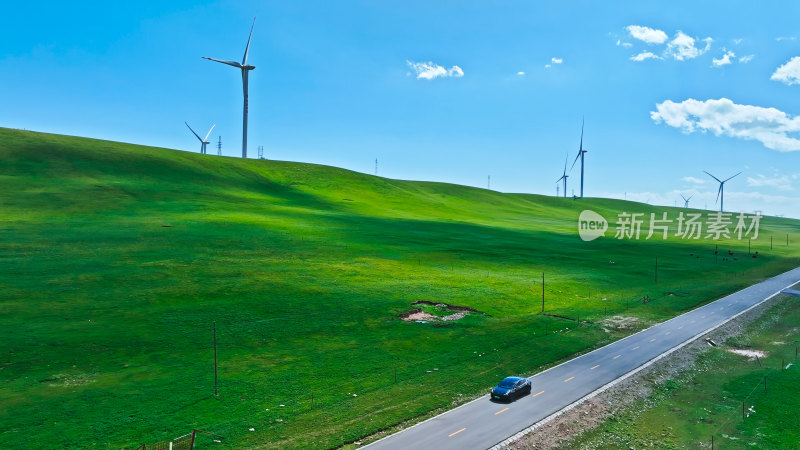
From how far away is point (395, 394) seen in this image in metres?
40.8

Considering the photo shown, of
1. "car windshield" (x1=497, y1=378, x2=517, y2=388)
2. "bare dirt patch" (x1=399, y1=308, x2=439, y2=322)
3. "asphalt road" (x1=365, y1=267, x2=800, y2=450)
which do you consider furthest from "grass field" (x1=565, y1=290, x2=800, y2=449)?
"bare dirt patch" (x1=399, y1=308, x2=439, y2=322)

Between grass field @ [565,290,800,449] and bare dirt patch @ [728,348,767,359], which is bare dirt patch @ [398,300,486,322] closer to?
grass field @ [565,290,800,449]

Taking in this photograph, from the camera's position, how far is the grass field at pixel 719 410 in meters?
34.5

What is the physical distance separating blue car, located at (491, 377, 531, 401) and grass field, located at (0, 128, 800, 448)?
10.6 ft

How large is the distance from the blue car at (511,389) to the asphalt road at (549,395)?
0.53 meters

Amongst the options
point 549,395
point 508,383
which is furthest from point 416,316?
point 549,395

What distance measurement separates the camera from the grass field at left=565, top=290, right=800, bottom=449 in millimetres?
34500

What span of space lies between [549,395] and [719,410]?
13806 mm

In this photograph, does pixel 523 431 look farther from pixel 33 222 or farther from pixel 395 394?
pixel 33 222

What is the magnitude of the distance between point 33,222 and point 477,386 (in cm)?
9516

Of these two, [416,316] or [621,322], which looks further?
[621,322]

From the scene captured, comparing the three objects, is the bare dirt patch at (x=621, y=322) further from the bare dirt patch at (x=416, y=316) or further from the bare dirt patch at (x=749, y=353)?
the bare dirt patch at (x=416, y=316)

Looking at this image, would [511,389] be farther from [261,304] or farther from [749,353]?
[261,304]

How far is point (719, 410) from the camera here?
130 feet
